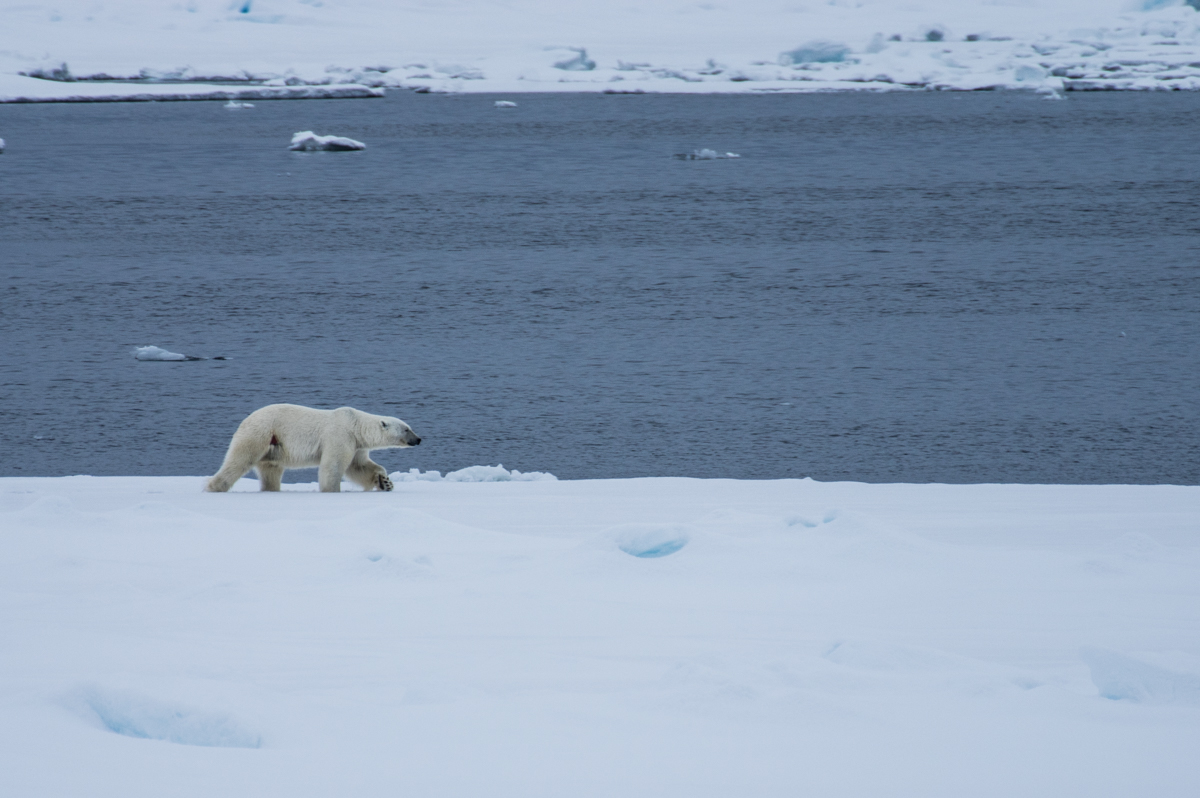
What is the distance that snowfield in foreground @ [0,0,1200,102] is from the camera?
41500mm

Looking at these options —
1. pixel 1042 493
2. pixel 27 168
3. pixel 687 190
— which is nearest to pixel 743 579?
pixel 1042 493

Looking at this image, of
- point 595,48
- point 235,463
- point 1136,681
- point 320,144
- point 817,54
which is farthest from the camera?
point 595,48

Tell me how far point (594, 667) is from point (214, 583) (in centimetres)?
126

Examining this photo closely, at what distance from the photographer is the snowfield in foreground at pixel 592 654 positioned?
7.67ft

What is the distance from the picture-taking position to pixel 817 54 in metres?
40.0

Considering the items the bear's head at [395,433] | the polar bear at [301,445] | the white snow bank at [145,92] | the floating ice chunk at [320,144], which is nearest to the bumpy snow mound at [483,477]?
the bear's head at [395,433]

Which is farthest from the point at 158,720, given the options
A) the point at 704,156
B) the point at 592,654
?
the point at 704,156

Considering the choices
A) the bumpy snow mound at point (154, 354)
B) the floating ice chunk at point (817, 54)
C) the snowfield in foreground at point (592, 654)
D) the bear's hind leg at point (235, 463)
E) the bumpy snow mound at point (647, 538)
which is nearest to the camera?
the snowfield in foreground at point (592, 654)

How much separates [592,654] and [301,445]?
11.0ft

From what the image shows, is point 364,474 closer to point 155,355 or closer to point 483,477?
point 483,477

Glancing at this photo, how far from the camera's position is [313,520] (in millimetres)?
4723

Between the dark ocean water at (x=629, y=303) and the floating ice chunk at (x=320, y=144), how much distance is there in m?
0.32

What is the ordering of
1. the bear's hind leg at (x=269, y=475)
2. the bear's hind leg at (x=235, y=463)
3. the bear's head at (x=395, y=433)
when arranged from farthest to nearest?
the bear's head at (x=395, y=433), the bear's hind leg at (x=269, y=475), the bear's hind leg at (x=235, y=463)

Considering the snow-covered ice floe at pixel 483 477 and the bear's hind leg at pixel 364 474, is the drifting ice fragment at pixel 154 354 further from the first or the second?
the bear's hind leg at pixel 364 474
